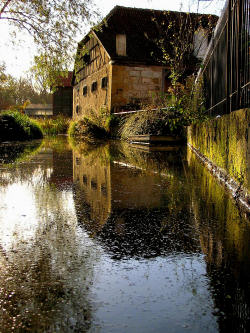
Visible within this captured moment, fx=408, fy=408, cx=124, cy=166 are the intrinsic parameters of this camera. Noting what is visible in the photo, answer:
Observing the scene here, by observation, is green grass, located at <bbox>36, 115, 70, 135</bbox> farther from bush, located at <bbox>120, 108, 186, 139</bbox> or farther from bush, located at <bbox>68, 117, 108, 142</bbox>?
bush, located at <bbox>120, 108, 186, 139</bbox>

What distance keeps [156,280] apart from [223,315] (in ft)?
1.48

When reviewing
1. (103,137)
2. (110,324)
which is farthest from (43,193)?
(103,137)

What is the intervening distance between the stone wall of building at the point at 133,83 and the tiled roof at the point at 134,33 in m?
0.56

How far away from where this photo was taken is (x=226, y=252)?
2.51 meters

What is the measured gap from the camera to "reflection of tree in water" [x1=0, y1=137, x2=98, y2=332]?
157cm

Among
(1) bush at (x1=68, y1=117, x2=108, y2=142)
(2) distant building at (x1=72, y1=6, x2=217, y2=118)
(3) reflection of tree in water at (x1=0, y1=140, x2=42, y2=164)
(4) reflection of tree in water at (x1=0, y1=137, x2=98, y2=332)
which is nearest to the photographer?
(4) reflection of tree in water at (x1=0, y1=137, x2=98, y2=332)

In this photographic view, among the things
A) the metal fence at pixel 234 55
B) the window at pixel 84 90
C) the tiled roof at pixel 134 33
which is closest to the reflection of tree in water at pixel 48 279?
the metal fence at pixel 234 55

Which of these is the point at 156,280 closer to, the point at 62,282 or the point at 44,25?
the point at 62,282

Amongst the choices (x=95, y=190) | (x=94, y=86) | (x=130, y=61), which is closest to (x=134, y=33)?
(x=130, y=61)

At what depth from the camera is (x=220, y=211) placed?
3725mm

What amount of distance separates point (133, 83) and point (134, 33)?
3389 millimetres

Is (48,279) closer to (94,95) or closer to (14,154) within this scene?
(14,154)

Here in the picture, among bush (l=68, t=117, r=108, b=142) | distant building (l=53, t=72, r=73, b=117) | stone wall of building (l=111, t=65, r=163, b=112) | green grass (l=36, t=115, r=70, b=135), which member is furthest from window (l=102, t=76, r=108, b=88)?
distant building (l=53, t=72, r=73, b=117)

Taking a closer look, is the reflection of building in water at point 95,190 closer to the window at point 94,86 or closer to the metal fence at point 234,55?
the metal fence at point 234,55
